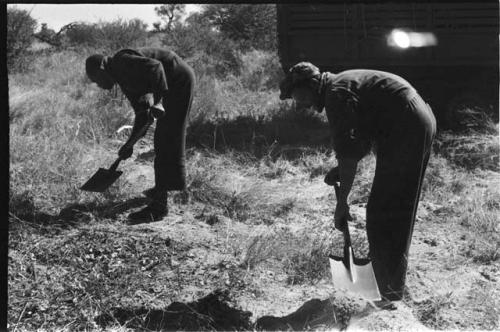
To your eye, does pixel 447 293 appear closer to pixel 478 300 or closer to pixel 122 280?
pixel 478 300

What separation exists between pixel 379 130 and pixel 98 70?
2.21 meters

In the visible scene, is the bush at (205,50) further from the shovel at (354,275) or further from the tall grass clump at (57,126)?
the shovel at (354,275)

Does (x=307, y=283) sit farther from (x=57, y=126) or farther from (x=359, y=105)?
(x=57, y=126)

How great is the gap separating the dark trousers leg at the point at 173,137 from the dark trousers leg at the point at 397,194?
1955 millimetres

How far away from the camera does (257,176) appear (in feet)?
17.5

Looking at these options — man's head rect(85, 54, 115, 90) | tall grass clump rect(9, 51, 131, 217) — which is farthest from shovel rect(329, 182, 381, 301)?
tall grass clump rect(9, 51, 131, 217)

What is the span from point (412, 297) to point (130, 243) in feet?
6.57

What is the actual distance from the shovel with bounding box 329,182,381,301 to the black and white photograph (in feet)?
0.04

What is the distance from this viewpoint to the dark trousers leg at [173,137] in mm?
4562

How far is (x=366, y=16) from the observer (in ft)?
20.8

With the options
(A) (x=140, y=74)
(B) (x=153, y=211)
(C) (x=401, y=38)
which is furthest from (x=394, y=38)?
(B) (x=153, y=211)

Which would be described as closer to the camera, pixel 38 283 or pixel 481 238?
pixel 38 283

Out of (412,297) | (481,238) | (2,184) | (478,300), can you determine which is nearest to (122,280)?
(2,184)

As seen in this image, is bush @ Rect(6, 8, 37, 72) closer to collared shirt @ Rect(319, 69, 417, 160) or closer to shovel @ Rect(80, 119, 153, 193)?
shovel @ Rect(80, 119, 153, 193)
